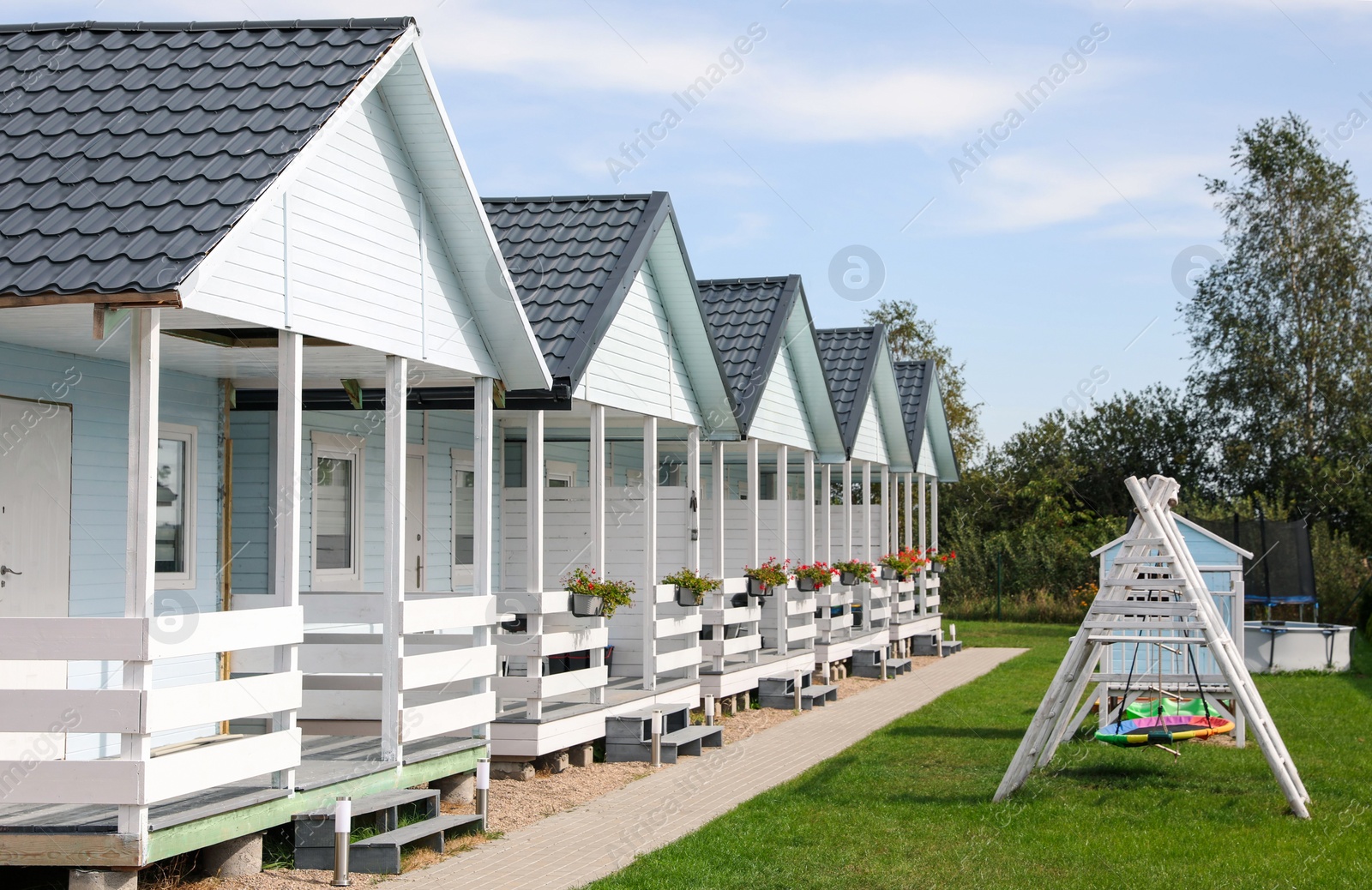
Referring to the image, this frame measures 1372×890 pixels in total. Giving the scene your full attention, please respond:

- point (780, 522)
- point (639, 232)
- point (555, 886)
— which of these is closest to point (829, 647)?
point (780, 522)

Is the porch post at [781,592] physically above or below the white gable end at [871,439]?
below

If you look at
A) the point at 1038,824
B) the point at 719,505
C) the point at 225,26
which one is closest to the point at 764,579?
the point at 719,505

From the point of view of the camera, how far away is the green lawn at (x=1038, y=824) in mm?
7691

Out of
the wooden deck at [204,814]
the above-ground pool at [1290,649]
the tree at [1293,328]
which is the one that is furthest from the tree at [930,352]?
the wooden deck at [204,814]

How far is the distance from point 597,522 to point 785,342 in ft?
21.3

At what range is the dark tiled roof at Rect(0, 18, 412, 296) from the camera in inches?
251

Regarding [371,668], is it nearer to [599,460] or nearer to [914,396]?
[599,460]

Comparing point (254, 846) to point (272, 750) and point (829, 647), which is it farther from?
point (829, 647)

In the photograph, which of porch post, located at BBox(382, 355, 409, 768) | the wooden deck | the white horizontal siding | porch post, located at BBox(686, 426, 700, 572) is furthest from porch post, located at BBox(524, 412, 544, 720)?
the white horizontal siding

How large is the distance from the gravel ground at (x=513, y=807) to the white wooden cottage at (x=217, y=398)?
0.36 meters

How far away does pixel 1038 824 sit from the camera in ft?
30.2

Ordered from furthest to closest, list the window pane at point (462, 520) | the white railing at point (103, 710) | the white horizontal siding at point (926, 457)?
the white horizontal siding at point (926, 457) → the window pane at point (462, 520) → the white railing at point (103, 710)

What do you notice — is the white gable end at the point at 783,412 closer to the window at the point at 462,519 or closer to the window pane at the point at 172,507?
the window at the point at 462,519

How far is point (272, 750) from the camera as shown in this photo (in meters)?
7.12
